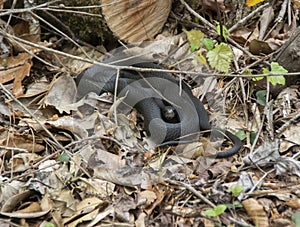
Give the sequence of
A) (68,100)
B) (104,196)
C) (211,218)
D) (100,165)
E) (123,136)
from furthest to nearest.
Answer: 1. (68,100)
2. (123,136)
3. (100,165)
4. (104,196)
5. (211,218)

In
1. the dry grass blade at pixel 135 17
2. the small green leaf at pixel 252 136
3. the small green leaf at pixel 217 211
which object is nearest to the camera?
the small green leaf at pixel 217 211

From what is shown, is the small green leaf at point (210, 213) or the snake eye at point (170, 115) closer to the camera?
the small green leaf at point (210, 213)

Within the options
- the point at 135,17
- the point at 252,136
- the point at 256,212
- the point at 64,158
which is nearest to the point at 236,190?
the point at 256,212

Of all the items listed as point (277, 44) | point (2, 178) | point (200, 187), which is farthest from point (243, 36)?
point (2, 178)

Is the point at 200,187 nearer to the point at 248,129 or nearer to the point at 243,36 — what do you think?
the point at 248,129

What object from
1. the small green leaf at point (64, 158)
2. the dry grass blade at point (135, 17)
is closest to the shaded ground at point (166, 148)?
the small green leaf at point (64, 158)

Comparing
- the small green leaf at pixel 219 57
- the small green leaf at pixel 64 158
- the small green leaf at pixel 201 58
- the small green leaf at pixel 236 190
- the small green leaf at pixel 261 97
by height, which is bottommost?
the small green leaf at pixel 64 158

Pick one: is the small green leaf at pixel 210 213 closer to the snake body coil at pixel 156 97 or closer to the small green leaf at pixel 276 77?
the snake body coil at pixel 156 97

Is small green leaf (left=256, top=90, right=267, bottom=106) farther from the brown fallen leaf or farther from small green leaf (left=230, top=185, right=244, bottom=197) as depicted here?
the brown fallen leaf
